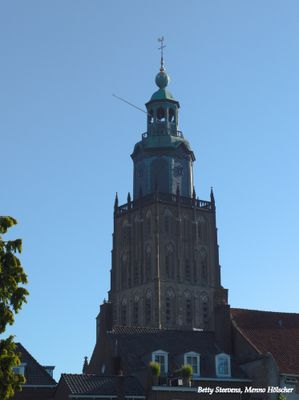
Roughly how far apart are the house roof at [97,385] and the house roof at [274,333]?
9.88 metres

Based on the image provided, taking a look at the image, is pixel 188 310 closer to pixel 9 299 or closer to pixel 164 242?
pixel 164 242

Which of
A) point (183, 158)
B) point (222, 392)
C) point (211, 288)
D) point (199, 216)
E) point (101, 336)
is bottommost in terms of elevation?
point (222, 392)

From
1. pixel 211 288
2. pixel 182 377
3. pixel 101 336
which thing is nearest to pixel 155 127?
pixel 211 288

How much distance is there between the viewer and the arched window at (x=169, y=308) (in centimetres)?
10106

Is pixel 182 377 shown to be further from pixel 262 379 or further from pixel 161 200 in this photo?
pixel 161 200

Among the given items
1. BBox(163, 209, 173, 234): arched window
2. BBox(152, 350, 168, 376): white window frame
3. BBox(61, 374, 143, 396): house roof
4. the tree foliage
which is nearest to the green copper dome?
BBox(163, 209, 173, 234): arched window

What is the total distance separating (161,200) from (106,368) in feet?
174

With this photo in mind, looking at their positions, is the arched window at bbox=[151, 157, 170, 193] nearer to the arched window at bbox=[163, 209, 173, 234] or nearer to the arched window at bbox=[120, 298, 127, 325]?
the arched window at bbox=[163, 209, 173, 234]

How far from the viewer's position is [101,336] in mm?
58031

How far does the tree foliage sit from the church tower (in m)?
68.8

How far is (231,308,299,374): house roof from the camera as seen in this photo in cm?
5581

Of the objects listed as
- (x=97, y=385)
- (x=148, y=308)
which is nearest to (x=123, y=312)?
(x=148, y=308)

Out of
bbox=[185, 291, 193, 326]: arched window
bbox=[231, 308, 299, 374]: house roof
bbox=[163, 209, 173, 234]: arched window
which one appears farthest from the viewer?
bbox=[163, 209, 173, 234]: arched window

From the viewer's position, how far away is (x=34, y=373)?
53531mm
